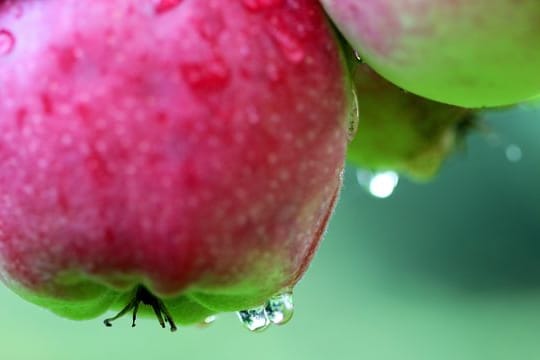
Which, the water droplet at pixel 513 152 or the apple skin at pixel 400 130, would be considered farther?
the water droplet at pixel 513 152

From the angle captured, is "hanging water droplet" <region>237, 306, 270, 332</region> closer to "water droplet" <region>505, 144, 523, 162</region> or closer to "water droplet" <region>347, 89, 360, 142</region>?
"water droplet" <region>347, 89, 360, 142</region>

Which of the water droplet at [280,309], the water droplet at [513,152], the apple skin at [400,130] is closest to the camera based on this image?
the water droplet at [280,309]

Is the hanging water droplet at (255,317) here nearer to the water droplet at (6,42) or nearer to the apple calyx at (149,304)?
the apple calyx at (149,304)

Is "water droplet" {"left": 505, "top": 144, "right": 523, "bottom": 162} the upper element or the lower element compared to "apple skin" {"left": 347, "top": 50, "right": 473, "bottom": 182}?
lower

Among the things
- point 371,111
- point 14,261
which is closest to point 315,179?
point 14,261

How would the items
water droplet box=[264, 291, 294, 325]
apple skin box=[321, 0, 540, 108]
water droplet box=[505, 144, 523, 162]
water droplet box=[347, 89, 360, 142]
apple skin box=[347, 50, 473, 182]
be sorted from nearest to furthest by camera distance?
apple skin box=[321, 0, 540, 108] < water droplet box=[347, 89, 360, 142] < water droplet box=[264, 291, 294, 325] < apple skin box=[347, 50, 473, 182] < water droplet box=[505, 144, 523, 162]

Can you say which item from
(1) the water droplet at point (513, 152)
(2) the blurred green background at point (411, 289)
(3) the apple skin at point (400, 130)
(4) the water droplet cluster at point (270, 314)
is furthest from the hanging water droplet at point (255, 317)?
(1) the water droplet at point (513, 152)

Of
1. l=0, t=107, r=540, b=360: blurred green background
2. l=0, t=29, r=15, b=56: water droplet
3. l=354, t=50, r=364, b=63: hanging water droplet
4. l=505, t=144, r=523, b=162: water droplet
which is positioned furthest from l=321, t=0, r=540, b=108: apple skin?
l=505, t=144, r=523, b=162: water droplet
